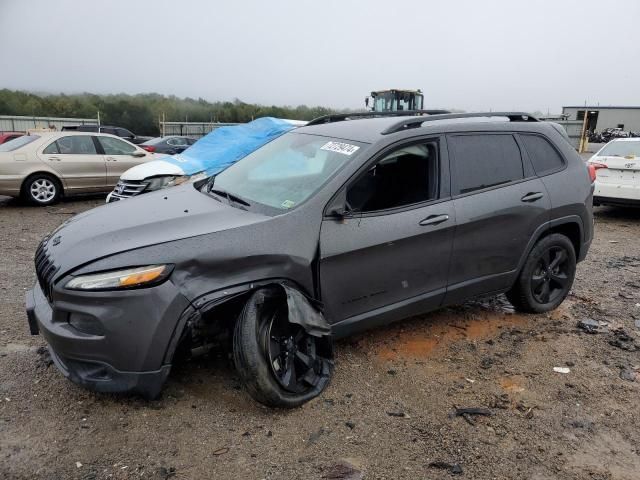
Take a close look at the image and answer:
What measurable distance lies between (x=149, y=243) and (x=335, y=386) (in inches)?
60.4

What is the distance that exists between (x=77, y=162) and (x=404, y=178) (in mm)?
8449

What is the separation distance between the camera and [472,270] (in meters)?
3.99

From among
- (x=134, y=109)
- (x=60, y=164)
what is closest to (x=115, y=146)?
(x=60, y=164)

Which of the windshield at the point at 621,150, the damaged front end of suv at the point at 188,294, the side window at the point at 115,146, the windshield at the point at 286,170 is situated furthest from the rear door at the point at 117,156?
the windshield at the point at 621,150

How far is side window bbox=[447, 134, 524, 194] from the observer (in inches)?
154

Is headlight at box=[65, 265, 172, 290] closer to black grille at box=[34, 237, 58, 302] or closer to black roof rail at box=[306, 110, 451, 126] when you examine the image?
black grille at box=[34, 237, 58, 302]

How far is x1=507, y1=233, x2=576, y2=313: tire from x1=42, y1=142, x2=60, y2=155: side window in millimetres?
8988

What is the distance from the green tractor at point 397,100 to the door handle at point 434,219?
17983 mm

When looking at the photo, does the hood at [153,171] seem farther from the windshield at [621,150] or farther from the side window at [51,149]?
the windshield at [621,150]

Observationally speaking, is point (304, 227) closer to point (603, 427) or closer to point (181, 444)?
point (181, 444)

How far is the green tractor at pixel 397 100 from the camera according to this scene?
21000mm

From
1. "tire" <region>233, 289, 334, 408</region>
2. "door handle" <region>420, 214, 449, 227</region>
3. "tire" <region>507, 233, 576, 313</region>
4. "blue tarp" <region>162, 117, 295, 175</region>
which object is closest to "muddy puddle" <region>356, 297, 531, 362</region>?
"tire" <region>507, 233, 576, 313</region>

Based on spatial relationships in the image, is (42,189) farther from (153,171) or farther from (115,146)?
(153,171)

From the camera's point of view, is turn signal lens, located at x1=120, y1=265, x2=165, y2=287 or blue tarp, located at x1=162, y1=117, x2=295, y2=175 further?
blue tarp, located at x1=162, y1=117, x2=295, y2=175
